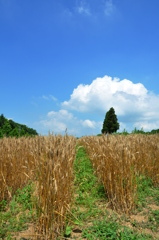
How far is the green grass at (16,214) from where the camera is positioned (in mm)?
4973

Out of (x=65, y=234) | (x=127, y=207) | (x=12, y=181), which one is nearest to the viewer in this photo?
(x=65, y=234)

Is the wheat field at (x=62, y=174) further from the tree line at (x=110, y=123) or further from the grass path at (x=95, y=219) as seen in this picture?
the tree line at (x=110, y=123)

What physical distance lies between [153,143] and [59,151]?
5.55m

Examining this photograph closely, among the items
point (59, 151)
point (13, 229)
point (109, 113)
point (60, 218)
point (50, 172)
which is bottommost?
point (13, 229)

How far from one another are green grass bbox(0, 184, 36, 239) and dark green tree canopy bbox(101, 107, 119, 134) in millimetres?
35086

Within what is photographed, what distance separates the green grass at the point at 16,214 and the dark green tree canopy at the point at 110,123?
35086 millimetres

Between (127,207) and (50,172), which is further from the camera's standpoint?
(127,207)

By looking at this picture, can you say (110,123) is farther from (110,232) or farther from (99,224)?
(110,232)

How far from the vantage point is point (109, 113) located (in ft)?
140

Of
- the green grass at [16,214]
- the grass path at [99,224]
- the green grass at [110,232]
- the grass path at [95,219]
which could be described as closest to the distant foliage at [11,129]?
the green grass at [16,214]

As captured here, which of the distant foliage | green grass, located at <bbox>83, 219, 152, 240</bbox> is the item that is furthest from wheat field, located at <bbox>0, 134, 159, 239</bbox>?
the distant foliage

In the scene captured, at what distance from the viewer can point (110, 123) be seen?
41.9 metres

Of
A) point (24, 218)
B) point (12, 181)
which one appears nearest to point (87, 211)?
point (24, 218)

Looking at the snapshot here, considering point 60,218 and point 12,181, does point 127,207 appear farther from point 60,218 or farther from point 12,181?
point 12,181
